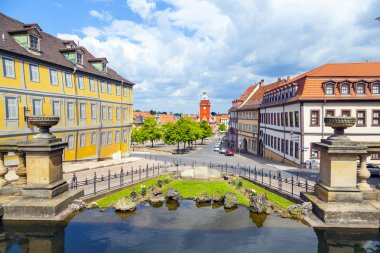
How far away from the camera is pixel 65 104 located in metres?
28.6

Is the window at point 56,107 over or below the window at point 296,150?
over

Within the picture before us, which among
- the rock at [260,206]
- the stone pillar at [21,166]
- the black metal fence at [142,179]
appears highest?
the stone pillar at [21,166]

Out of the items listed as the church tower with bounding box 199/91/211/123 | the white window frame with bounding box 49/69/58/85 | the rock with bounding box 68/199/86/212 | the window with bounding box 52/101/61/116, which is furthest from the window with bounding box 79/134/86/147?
the church tower with bounding box 199/91/211/123

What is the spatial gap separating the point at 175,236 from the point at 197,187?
8.86 metres

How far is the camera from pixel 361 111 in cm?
2980

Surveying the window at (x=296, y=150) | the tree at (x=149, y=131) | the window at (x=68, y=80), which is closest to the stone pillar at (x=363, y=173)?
the window at (x=296, y=150)

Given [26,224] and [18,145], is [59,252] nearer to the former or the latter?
[26,224]

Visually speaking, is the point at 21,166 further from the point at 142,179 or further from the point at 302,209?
the point at 302,209

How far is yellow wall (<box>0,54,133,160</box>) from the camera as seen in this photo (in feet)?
73.5

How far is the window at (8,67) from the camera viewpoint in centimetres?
2142

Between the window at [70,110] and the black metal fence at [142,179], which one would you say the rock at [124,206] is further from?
the window at [70,110]

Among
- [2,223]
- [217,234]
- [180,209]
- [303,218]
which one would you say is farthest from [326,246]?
[2,223]

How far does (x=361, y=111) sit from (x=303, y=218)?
26.2m

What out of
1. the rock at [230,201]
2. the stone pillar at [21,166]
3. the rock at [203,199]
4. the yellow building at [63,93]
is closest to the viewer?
the stone pillar at [21,166]
